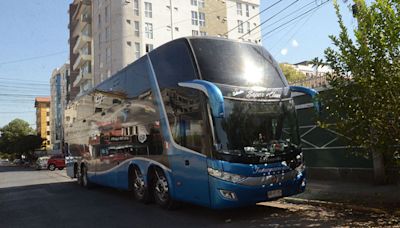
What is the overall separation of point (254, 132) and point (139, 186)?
4.34 meters

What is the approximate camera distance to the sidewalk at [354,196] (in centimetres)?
824

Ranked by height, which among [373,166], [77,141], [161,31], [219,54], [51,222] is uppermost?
[161,31]

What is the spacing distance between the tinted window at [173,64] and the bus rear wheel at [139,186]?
2.89 meters

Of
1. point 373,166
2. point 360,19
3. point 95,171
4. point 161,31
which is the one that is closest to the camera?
point 360,19

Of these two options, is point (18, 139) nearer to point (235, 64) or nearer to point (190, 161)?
point (190, 161)

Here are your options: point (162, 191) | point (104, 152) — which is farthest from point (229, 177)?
point (104, 152)

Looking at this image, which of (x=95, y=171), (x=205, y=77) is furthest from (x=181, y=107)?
(x=95, y=171)

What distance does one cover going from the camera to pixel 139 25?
153 feet

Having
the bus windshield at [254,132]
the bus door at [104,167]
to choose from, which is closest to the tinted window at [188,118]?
the bus windshield at [254,132]

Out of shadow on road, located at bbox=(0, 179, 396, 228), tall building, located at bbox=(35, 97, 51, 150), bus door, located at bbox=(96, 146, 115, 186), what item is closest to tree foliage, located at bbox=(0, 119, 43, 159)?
tall building, located at bbox=(35, 97, 51, 150)

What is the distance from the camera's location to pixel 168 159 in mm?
8930

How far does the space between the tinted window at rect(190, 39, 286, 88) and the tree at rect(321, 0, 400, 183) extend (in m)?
1.46

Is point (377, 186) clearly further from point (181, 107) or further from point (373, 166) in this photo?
point (181, 107)

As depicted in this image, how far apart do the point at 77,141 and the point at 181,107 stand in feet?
32.1
